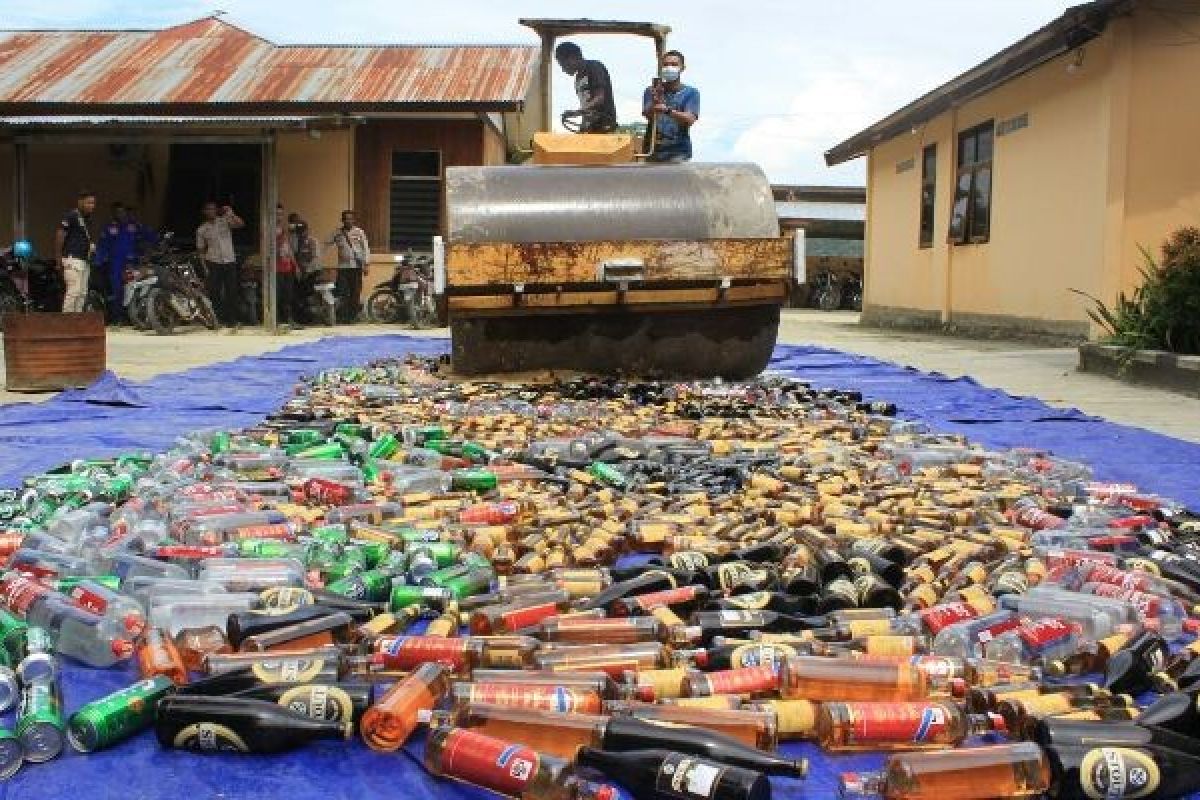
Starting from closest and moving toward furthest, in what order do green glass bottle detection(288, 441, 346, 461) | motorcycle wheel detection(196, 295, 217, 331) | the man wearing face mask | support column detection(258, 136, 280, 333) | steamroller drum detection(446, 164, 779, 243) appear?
green glass bottle detection(288, 441, 346, 461) → steamroller drum detection(446, 164, 779, 243) → the man wearing face mask → support column detection(258, 136, 280, 333) → motorcycle wheel detection(196, 295, 217, 331)

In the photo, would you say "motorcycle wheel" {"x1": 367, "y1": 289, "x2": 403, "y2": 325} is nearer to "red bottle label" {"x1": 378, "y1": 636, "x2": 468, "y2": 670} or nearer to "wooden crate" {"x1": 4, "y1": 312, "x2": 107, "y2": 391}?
"wooden crate" {"x1": 4, "y1": 312, "x2": 107, "y2": 391}

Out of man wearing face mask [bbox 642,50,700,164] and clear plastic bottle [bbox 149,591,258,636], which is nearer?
clear plastic bottle [bbox 149,591,258,636]

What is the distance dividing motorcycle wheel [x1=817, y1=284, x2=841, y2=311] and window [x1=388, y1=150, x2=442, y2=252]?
1768 centimetres

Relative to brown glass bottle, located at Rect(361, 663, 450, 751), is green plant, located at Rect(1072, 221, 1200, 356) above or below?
above

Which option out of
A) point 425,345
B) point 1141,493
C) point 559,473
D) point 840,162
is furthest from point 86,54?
point 1141,493

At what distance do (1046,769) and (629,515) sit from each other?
2551 mm

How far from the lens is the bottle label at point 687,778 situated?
2227 millimetres

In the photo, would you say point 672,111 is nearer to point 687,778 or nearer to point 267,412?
point 267,412

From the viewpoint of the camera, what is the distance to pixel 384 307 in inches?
856

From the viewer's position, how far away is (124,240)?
2022 cm

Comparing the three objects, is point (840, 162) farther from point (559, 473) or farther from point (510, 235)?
point (559, 473)

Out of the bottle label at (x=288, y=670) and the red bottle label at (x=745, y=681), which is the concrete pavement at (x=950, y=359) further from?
the bottle label at (x=288, y=670)

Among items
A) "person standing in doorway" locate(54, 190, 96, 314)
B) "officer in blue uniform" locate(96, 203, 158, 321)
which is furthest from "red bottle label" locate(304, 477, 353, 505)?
"officer in blue uniform" locate(96, 203, 158, 321)

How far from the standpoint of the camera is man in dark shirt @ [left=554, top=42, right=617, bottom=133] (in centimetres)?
1109
